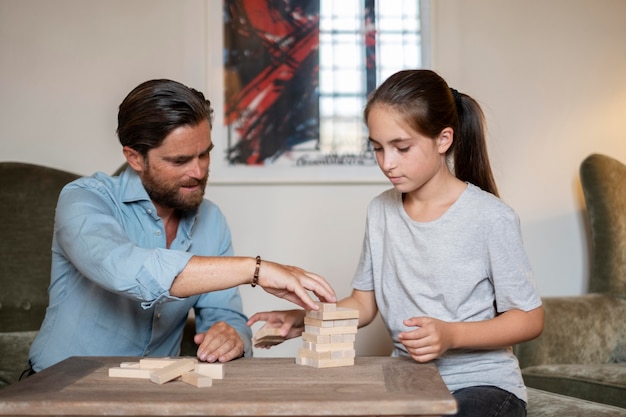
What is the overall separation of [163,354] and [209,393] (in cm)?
98

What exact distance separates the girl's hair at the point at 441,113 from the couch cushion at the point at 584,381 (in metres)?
0.84

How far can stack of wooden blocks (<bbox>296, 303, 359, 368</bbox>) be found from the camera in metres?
1.76

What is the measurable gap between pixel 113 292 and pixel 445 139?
3.26 feet

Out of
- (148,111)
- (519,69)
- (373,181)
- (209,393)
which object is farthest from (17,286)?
(519,69)

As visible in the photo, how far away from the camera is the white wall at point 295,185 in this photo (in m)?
3.74

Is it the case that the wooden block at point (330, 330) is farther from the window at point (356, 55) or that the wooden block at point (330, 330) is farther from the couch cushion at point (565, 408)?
the window at point (356, 55)

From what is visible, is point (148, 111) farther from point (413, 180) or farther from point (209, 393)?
point (209, 393)

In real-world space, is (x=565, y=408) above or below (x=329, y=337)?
below

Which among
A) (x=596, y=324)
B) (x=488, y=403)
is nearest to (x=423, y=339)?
(x=488, y=403)

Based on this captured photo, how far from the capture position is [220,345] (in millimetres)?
1966

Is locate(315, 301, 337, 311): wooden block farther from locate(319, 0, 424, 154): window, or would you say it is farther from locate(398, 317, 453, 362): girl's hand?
locate(319, 0, 424, 154): window

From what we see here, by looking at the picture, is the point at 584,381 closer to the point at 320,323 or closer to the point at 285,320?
the point at 285,320

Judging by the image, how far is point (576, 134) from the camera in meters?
3.93

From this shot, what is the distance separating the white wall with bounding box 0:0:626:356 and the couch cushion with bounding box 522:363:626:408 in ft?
3.56
